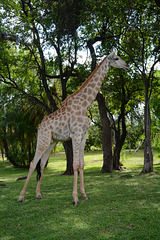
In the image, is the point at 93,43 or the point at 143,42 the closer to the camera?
the point at 143,42

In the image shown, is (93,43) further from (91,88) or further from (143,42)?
(91,88)

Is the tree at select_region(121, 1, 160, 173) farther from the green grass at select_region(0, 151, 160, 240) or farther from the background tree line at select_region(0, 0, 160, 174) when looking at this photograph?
the green grass at select_region(0, 151, 160, 240)

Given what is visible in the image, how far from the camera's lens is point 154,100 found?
12.6 meters

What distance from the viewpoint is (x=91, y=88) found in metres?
6.54

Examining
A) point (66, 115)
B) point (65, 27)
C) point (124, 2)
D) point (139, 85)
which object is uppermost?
point (124, 2)

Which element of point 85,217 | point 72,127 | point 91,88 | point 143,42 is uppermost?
point 143,42

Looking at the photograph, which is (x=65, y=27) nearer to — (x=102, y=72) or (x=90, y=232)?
(x=102, y=72)

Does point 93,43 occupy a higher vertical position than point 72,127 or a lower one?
higher

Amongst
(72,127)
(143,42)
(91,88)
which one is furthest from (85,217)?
(143,42)

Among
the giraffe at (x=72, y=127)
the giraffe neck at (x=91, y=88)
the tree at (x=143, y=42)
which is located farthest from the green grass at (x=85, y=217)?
the tree at (x=143, y=42)

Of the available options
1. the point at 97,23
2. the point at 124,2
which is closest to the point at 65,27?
the point at 97,23

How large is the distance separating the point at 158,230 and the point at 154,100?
9.69m

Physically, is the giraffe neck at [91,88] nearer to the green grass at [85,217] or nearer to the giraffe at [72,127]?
the giraffe at [72,127]

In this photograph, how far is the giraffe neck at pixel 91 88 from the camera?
643cm
